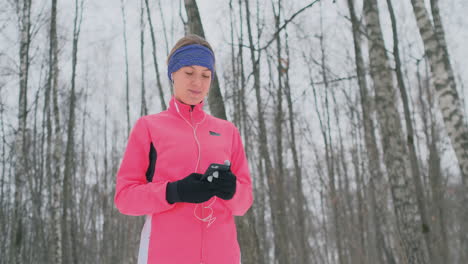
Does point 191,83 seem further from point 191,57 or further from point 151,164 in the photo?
point 151,164

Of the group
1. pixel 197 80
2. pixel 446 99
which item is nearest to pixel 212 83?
pixel 197 80

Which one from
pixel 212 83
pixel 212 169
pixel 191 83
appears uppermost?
pixel 212 83

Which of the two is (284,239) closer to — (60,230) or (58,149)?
(60,230)

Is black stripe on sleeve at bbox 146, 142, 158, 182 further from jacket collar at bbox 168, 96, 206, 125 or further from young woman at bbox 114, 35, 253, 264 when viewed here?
jacket collar at bbox 168, 96, 206, 125

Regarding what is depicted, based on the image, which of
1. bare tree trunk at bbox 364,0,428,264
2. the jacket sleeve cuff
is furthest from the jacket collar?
bare tree trunk at bbox 364,0,428,264

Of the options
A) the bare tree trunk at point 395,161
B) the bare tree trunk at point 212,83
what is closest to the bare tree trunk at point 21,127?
the bare tree trunk at point 212,83

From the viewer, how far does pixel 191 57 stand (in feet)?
5.90

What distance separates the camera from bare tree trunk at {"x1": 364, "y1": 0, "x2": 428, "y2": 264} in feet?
16.1

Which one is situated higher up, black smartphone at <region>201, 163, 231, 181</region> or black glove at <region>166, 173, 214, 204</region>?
black smartphone at <region>201, 163, 231, 181</region>

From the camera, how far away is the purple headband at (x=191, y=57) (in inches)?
70.9

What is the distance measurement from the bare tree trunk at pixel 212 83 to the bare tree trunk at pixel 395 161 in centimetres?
263

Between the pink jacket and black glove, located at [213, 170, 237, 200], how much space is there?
0.32 feet

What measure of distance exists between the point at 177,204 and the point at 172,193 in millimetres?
128

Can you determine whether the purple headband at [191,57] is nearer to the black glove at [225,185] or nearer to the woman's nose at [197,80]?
the woman's nose at [197,80]
